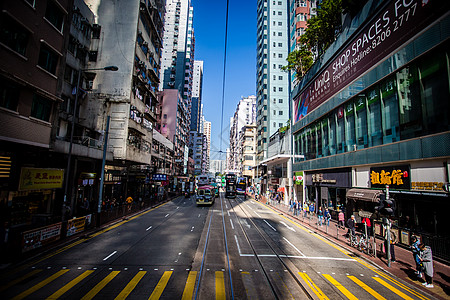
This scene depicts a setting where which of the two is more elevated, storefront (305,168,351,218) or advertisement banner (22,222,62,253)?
storefront (305,168,351,218)

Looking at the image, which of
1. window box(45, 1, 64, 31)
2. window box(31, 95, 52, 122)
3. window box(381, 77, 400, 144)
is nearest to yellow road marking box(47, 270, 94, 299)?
window box(31, 95, 52, 122)

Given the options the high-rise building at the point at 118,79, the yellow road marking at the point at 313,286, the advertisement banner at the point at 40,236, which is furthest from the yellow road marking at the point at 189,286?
the high-rise building at the point at 118,79

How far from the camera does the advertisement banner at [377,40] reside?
46.4ft

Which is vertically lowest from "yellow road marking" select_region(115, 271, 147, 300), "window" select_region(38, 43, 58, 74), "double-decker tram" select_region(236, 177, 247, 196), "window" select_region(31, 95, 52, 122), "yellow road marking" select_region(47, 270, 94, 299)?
"yellow road marking" select_region(47, 270, 94, 299)

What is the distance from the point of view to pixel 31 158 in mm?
17062

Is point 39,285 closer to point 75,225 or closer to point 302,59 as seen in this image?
point 75,225

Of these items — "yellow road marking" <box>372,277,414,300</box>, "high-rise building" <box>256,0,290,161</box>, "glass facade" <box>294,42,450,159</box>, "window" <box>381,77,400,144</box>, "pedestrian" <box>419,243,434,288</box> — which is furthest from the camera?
"high-rise building" <box>256,0,290,161</box>

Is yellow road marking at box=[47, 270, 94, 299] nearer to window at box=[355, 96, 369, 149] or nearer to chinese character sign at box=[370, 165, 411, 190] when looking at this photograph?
chinese character sign at box=[370, 165, 411, 190]

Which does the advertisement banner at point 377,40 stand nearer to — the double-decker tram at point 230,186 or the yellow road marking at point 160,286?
the yellow road marking at point 160,286

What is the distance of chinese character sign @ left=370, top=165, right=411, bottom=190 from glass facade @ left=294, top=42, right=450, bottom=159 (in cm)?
215

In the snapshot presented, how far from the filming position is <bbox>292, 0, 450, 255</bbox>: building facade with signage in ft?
43.2

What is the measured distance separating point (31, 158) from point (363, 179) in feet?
90.7

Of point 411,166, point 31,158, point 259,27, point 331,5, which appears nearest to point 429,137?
point 411,166

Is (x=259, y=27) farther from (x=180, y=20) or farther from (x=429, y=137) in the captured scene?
(x=429, y=137)
